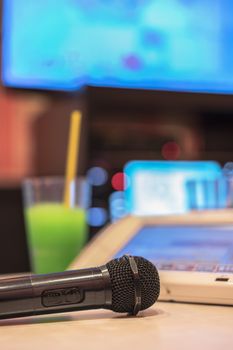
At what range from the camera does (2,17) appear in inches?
39.1

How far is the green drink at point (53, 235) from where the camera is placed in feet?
2.71

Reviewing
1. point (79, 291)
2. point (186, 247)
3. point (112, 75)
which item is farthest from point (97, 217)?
point (79, 291)

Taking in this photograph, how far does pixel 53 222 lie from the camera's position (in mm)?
829

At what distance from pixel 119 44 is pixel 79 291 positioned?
2.04ft

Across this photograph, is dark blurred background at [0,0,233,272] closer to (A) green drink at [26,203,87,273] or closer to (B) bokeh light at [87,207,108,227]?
(B) bokeh light at [87,207,108,227]

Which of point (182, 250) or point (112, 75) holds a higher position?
point (112, 75)

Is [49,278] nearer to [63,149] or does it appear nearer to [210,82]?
[210,82]

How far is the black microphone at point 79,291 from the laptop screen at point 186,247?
104mm

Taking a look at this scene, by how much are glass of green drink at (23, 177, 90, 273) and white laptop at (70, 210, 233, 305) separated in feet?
0.31

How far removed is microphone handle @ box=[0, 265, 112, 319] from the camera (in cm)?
52

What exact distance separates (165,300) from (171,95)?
1.80 ft

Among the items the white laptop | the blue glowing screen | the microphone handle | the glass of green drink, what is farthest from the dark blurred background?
the microphone handle

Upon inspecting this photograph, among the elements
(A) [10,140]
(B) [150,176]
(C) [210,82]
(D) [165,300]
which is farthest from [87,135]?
(A) [10,140]

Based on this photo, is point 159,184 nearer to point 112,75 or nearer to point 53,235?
point 112,75
